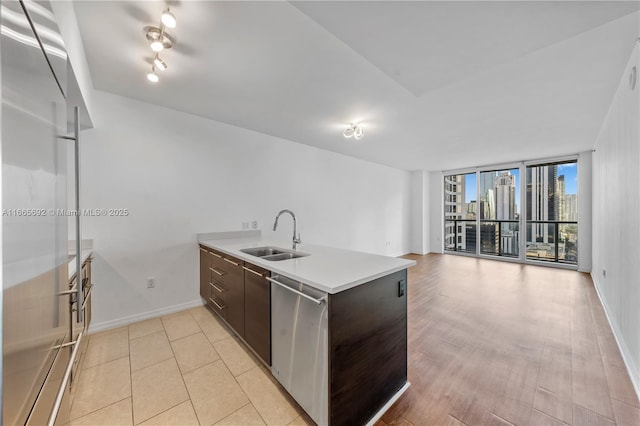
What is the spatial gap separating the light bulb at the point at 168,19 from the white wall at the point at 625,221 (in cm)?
320

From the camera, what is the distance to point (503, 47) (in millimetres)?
1767

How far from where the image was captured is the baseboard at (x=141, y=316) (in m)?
2.51

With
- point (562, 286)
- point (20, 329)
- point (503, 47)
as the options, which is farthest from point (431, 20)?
point (562, 286)

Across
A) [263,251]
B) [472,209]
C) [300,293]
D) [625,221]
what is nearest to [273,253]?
[263,251]

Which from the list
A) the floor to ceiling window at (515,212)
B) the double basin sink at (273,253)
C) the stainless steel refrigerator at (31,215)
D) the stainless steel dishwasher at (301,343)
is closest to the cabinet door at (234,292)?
the double basin sink at (273,253)

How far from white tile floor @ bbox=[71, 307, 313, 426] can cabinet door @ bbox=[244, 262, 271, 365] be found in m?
→ 0.21

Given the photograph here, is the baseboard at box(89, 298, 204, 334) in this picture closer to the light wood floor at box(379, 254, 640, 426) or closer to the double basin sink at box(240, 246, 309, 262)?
the double basin sink at box(240, 246, 309, 262)

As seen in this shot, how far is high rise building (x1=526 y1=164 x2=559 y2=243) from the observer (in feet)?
18.1

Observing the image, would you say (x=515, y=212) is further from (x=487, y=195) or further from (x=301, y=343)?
(x=301, y=343)

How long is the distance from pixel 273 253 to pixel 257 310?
0.76 metres

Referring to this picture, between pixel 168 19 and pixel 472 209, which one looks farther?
pixel 472 209

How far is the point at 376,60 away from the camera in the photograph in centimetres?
194

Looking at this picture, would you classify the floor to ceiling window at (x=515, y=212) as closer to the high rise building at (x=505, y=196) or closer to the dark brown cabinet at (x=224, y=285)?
the high rise building at (x=505, y=196)

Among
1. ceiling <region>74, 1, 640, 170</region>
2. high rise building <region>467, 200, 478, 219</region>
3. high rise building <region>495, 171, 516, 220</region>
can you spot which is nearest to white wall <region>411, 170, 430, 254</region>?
high rise building <region>467, 200, 478, 219</region>
